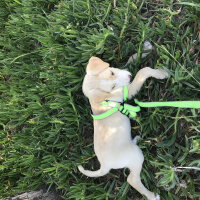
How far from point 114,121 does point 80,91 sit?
3.02 feet

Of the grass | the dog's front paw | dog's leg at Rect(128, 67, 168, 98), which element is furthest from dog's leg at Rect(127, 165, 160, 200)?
the dog's front paw

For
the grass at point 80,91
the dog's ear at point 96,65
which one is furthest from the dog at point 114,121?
the grass at point 80,91

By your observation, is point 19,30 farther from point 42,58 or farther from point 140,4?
point 140,4

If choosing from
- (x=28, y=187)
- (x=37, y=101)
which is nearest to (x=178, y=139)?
(x=37, y=101)

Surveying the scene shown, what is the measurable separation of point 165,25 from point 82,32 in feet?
3.70

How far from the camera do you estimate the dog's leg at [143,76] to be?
2631mm

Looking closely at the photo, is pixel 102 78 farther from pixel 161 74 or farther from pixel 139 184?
pixel 139 184

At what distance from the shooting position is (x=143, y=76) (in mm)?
2633

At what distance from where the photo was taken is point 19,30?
3.84 m

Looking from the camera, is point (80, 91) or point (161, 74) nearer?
point (161, 74)

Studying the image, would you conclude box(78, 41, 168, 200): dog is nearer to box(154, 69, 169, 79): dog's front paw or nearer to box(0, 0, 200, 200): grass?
box(154, 69, 169, 79): dog's front paw

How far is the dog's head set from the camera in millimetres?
2549

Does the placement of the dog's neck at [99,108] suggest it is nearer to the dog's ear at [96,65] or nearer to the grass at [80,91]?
the dog's ear at [96,65]

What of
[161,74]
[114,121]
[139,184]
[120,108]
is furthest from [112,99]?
[139,184]
